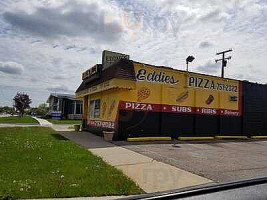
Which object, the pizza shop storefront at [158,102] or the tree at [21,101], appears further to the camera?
the tree at [21,101]

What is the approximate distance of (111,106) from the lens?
16984 millimetres

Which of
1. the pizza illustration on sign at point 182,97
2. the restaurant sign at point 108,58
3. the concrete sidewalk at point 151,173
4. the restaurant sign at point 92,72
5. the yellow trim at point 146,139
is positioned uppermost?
the restaurant sign at point 108,58

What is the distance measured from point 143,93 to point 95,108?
16.2 feet

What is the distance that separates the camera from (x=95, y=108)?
66.6ft

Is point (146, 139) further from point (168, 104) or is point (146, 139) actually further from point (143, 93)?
point (168, 104)

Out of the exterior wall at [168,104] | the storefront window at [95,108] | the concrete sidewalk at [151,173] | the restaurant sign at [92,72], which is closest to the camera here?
the concrete sidewalk at [151,173]

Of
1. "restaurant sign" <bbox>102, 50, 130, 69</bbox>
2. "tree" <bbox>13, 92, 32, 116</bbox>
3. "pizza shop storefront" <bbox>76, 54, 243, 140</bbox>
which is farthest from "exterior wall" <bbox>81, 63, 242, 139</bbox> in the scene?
"tree" <bbox>13, 92, 32, 116</bbox>

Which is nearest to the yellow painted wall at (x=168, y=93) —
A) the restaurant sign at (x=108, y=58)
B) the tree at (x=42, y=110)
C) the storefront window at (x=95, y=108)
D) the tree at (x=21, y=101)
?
the storefront window at (x=95, y=108)

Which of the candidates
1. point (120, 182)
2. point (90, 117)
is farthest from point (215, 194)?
point (90, 117)

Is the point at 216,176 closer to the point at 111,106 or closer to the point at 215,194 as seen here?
the point at 215,194

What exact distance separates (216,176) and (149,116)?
8926mm

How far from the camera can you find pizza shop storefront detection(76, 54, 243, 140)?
15.9 metres

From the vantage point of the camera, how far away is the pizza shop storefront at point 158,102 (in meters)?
15.9

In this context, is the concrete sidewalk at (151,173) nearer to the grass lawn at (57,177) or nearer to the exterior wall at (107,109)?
the grass lawn at (57,177)
